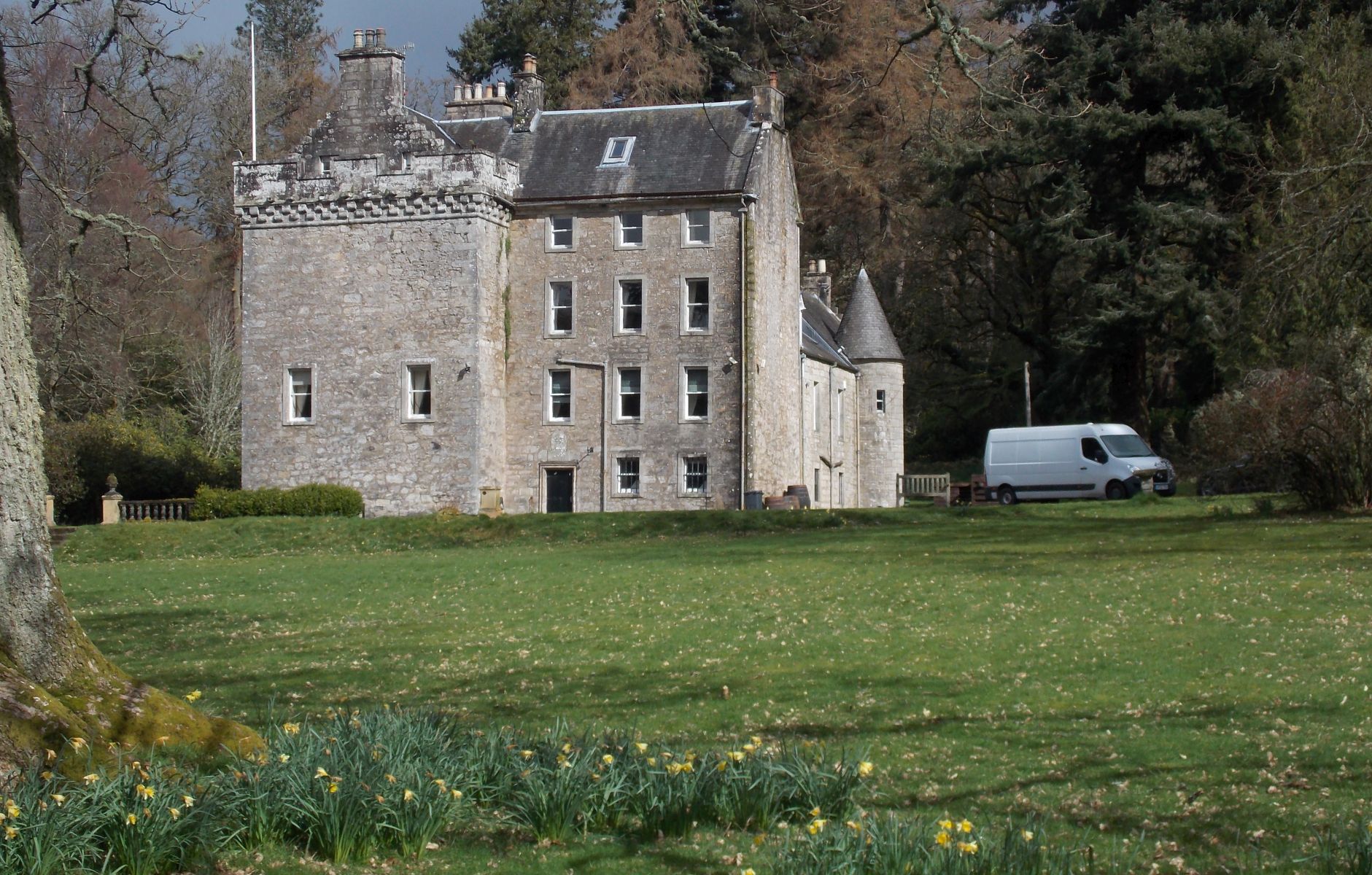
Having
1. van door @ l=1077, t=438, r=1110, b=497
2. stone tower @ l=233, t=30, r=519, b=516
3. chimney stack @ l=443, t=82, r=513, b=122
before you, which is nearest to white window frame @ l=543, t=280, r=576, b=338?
stone tower @ l=233, t=30, r=519, b=516

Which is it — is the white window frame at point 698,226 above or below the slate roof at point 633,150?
below

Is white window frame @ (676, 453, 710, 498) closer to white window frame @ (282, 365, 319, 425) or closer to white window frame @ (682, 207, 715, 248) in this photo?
white window frame @ (682, 207, 715, 248)

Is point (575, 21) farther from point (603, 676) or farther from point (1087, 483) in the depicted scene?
point (603, 676)

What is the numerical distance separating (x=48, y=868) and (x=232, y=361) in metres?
54.0

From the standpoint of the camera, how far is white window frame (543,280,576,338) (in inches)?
1759

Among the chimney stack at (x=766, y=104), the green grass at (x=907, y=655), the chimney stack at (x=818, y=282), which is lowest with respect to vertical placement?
the green grass at (x=907, y=655)

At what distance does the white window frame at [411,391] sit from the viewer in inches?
1694

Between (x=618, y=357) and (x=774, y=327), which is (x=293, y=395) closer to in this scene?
(x=618, y=357)

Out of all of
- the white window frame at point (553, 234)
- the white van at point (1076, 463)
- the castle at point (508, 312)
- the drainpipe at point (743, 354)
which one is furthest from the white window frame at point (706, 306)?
the white van at point (1076, 463)

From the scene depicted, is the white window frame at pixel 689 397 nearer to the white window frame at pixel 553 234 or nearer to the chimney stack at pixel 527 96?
the white window frame at pixel 553 234

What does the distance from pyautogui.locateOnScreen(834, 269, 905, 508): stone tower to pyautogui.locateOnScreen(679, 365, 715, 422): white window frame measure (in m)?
13.7

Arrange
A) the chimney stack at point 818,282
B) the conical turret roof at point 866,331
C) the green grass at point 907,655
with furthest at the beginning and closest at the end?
the chimney stack at point 818,282
the conical turret roof at point 866,331
the green grass at point 907,655

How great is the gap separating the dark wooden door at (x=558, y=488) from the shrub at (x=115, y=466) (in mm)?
12019

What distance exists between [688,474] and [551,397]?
16.0ft
